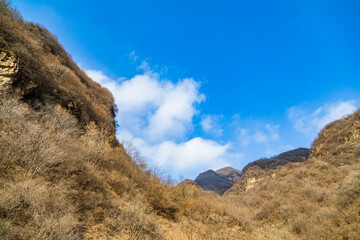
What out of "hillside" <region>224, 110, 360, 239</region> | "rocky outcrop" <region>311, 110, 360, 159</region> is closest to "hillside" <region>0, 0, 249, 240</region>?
"hillside" <region>224, 110, 360, 239</region>

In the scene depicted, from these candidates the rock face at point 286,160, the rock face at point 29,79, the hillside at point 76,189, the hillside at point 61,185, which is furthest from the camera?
the rock face at point 286,160

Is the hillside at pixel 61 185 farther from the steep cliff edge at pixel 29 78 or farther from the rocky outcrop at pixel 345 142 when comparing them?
the rocky outcrop at pixel 345 142

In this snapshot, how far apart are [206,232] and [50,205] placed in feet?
22.5

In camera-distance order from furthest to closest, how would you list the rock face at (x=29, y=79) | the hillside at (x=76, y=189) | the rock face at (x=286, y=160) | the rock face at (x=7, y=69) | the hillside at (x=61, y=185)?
the rock face at (x=286, y=160) → the rock face at (x=29, y=79) → the rock face at (x=7, y=69) → the hillside at (x=76, y=189) → the hillside at (x=61, y=185)

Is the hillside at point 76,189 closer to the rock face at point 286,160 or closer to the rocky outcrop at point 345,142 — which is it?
the rocky outcrop at point 345,142

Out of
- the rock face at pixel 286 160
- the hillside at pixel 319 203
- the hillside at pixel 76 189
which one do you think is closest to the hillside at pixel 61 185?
the hillside at pixel 76 189

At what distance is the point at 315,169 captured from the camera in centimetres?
2611

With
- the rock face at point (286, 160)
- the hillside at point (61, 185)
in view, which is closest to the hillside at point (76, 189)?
the hillside at point (61, 185)

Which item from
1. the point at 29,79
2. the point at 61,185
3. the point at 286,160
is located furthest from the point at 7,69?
the point at 286,160

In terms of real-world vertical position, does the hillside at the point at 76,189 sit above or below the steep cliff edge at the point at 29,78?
below

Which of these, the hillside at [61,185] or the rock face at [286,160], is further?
the rock face at [286,160]

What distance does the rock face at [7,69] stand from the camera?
8.31 m

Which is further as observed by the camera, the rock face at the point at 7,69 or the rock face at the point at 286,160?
the rock face at the point at 286,160

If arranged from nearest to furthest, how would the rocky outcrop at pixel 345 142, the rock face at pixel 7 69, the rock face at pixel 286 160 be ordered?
the rock face at pixel 7 69 < the rocky outcrop at pixel 345 142 < the rock face at pixel 286 160
